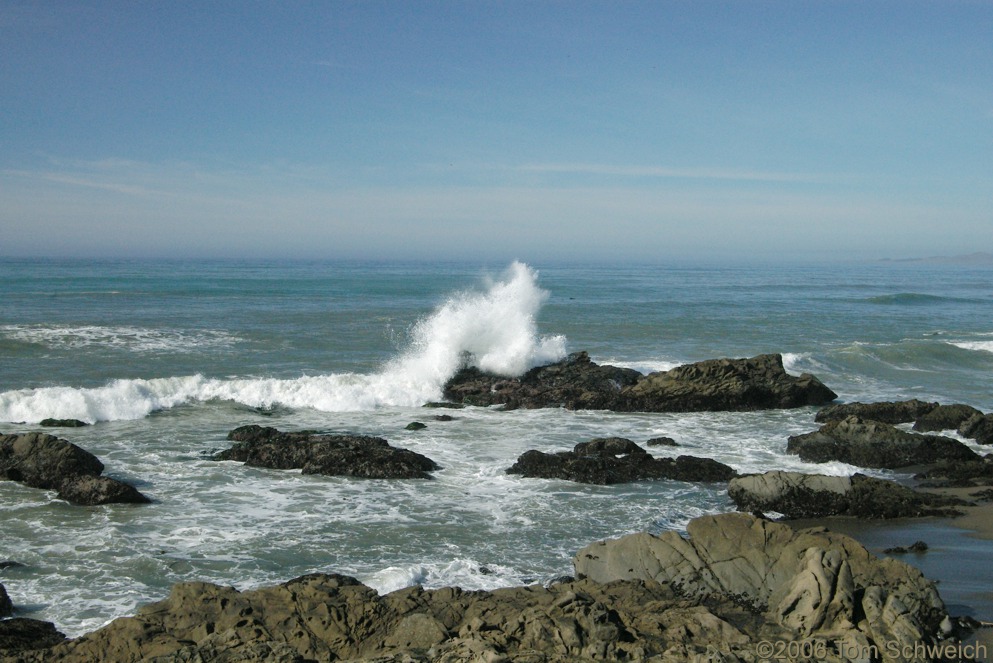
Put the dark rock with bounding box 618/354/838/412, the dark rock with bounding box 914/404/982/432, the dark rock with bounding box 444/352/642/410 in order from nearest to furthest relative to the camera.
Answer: the dark rock with bounding box 914/404/982/432, the dark rock with bounding box 618/354/838/412, the dark rock with bounding box 444/352/642/410

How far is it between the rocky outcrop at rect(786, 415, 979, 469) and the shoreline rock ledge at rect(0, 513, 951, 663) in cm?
643

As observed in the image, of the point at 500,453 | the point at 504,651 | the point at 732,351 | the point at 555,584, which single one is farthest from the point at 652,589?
the point at 732,351

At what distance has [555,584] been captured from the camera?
805cm

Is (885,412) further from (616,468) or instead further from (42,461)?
(42,461)

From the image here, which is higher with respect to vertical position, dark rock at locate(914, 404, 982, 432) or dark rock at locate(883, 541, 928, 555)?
dark rock at locate(914, 404, 982, 432)

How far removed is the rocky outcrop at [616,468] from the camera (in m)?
12.9

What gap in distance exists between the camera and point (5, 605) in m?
7.90

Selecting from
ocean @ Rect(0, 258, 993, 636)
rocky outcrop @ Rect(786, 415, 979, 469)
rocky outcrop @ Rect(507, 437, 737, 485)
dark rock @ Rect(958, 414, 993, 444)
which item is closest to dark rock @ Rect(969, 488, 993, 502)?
rocky outcrop @ Rect(786, 415, 979, 469)

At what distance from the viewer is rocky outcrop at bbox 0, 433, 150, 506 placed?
37.4 ft

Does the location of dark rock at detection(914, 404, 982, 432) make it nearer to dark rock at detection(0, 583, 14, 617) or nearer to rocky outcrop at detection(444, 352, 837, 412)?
rocky outcrop at detection(444, 352, 837, 412)

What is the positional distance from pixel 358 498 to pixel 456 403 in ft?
24.6

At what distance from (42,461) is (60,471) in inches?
16.0

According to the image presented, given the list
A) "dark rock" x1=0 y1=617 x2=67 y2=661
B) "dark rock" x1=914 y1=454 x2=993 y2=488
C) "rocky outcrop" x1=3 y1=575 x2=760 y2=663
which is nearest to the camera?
"rocky outcrop" x1=3 y1=575 x2=760 y2=663

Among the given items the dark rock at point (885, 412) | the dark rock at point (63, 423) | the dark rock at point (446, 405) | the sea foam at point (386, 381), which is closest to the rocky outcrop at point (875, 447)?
the dark rock at point (885, 412)
